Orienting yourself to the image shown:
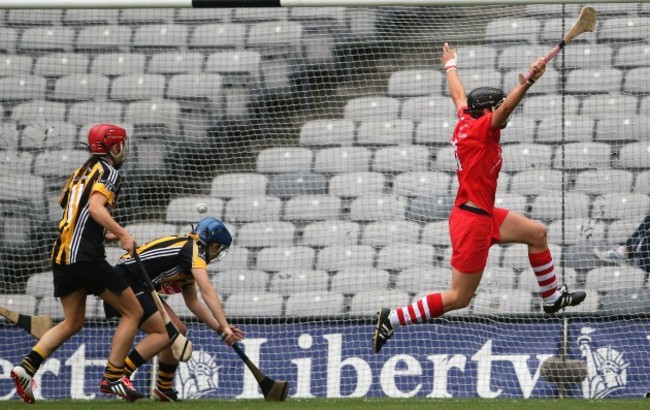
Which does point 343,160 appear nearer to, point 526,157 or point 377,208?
point 377,208

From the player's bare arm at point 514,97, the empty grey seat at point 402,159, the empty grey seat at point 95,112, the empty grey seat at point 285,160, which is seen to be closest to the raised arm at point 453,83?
the player's bare arm at point 514,97

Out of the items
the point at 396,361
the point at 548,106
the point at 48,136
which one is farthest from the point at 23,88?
the point at 548,106

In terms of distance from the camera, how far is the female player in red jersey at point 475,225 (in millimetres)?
6977

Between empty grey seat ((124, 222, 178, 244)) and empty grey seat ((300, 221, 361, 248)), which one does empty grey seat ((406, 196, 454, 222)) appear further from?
empty grey seat ((124, 222, 178, 244))

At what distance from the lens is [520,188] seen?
9422mm

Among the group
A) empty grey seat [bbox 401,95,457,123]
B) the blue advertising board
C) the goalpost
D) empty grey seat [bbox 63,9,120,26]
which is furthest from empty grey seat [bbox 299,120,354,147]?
empty grey seat [bbox 63,9,120,26]

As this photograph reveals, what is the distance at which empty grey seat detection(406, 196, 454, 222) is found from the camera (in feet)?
31.2

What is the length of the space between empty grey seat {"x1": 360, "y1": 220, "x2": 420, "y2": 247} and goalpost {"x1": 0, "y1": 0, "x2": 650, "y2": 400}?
14 mm

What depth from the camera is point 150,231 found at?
32.1 feet

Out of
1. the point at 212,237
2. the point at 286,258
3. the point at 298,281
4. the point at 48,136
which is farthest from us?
the point at 48,136

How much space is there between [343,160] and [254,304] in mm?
1489

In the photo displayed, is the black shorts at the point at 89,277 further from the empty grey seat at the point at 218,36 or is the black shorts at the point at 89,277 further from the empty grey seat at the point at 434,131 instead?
the empty grey seat at the point at 218,36

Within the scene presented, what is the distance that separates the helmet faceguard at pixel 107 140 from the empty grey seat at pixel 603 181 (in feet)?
12.2

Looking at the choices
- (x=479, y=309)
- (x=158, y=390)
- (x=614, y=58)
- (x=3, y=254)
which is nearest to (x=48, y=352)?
(x=158, y=390)
